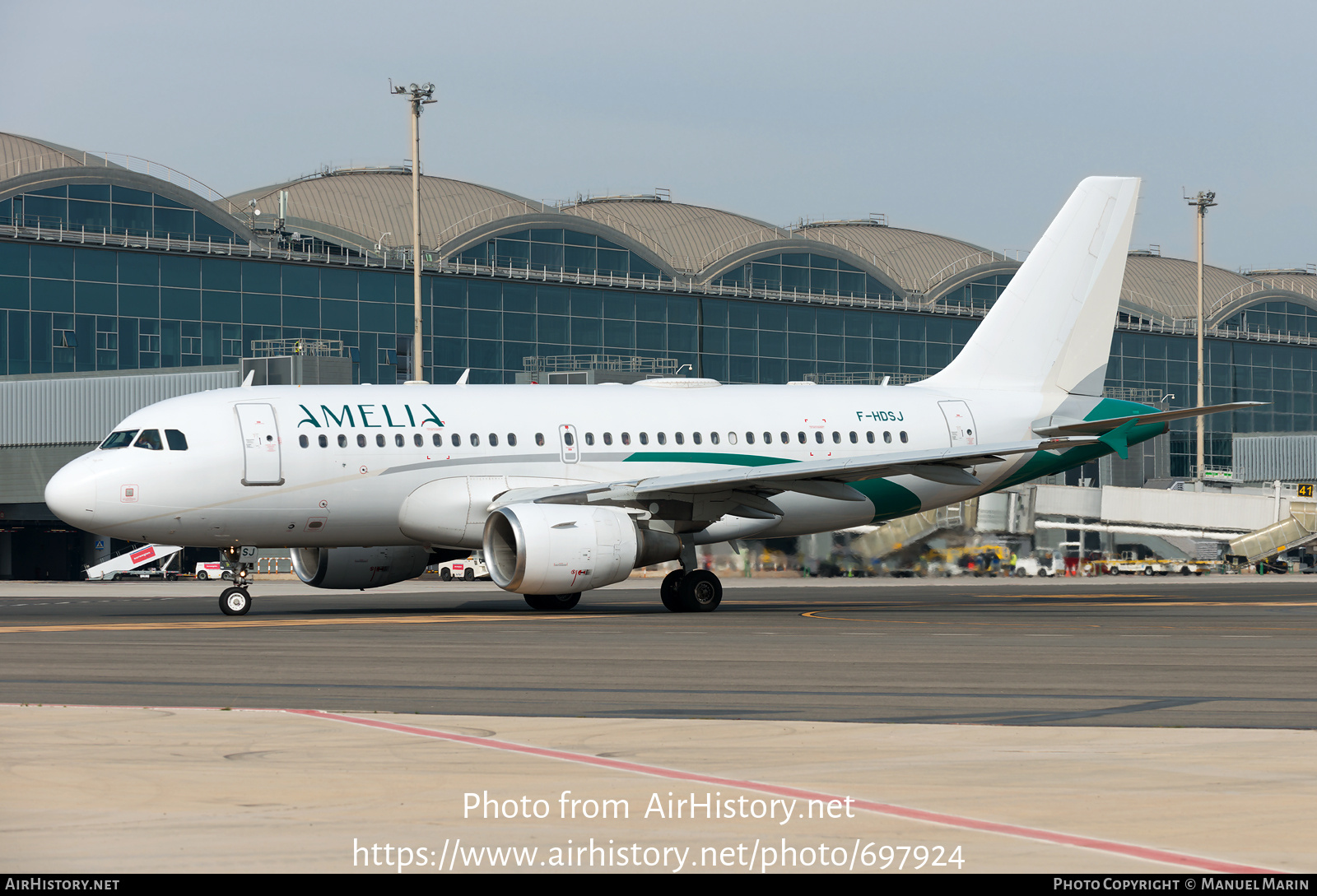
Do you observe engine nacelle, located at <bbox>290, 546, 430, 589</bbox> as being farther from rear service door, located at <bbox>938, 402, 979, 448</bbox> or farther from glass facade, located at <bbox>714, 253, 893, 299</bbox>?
glass facade, located at <bbox>714, 253, 893, 299</bbox>

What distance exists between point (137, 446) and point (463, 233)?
54149mm

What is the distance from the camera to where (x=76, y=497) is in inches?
1054

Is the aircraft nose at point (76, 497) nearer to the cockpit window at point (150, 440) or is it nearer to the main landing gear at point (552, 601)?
the cockpit window at point (150, 440)

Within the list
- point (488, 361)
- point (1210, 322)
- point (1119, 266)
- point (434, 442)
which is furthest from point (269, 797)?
point (1210, 322)

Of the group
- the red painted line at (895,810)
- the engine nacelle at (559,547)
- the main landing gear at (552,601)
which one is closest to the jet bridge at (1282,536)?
the main landing gear at (552,601)

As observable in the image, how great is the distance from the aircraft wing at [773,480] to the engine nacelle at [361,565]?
125 inches

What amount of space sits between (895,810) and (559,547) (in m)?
18.3

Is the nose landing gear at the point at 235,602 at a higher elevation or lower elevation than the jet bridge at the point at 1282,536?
higher

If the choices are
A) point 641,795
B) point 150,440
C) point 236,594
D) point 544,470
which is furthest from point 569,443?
point 641,795

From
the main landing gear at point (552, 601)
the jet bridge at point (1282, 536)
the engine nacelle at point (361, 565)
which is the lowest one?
the jet bridge at point (1282, 536)

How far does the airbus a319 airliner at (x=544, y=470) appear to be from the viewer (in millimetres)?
26906

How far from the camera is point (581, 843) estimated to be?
23.4ft

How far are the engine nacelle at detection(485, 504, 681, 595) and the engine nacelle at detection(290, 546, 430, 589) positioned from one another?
3.79 m
